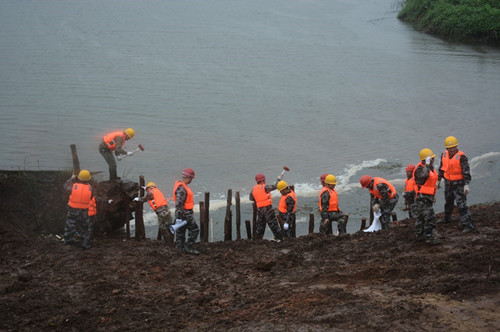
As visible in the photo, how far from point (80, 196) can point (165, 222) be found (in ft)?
8.55

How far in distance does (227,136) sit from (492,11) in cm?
2368

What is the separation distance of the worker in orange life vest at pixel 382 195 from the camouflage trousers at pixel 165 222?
5.14 metres

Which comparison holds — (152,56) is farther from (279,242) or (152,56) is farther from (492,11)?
(279,242)

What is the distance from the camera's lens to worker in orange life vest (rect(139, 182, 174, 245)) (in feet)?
50.8

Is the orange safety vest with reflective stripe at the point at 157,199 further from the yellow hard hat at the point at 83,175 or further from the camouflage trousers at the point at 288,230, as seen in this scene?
the camouflage trousers at the point at 288,230

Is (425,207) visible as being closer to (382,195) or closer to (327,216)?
(382,195)

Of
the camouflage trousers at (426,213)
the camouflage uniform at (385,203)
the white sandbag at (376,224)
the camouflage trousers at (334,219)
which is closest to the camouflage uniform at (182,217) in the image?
the camouflage trousers at (334,219)

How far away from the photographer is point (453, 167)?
13133mm

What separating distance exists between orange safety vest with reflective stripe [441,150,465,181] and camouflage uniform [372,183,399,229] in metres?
2.23

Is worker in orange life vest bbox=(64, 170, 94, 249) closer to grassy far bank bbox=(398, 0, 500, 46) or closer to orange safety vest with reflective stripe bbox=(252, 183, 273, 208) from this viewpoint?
orange safety vest with reflective stripe bbox=(252, 183, 273, 208)

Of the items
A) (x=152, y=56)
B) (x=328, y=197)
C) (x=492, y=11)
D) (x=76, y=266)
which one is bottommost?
(x=76, y=266)

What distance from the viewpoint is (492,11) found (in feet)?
135

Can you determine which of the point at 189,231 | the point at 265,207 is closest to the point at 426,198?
the point at 265,207

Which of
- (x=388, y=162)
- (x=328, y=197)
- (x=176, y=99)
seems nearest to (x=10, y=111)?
(x=176, y=99)
